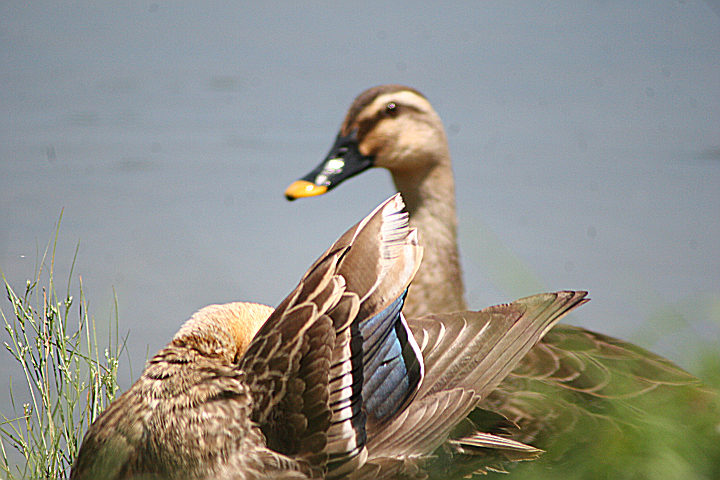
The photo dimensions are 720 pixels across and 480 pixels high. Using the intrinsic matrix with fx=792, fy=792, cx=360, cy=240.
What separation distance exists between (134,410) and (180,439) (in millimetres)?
136

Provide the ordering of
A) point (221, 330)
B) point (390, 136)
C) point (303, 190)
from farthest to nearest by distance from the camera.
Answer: point (390, 136)
point (303, 190)
point (221, 330)

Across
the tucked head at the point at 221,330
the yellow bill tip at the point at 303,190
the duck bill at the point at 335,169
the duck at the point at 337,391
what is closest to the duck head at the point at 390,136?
the duck bill at the point at 335,169

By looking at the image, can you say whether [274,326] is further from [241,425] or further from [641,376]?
[641,376]

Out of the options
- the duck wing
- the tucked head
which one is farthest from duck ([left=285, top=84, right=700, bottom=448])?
the duck wing

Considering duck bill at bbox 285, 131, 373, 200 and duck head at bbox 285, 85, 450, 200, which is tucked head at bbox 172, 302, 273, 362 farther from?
duck head at bbox 285, 85, 450, 200

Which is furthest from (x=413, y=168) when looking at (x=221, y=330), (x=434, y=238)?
(x=221, y=330)

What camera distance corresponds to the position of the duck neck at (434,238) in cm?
327

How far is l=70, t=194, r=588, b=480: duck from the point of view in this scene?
→ 1.39 m

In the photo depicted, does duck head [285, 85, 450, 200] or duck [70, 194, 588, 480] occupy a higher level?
duck head [285, 85, 450, 200]

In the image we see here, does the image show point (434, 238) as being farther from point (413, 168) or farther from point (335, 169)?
point (335, 169)

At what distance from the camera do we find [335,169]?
10.8 feet

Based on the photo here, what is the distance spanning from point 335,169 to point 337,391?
1979 millimetres

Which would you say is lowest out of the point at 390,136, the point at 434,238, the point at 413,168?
the point at 434,238

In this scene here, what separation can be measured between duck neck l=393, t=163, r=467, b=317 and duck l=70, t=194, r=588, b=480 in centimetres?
163
